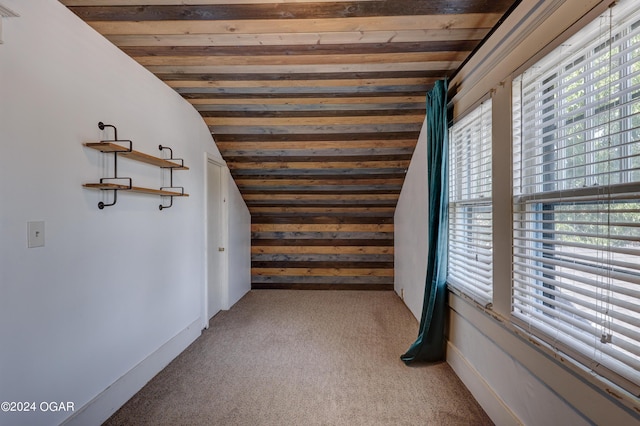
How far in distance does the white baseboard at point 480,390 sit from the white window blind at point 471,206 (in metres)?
0.50

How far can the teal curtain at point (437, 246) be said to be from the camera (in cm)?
229

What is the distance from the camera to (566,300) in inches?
50.0

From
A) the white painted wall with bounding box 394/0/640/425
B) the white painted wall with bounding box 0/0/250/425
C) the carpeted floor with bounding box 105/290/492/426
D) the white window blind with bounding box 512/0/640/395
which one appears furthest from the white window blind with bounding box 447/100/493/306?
the white painted wall with bounding box 0/0/250/425

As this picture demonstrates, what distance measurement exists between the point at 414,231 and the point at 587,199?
2.31m

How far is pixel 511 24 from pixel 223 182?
3.21 metres

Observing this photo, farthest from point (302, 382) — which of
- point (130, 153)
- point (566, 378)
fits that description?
point (130, 153)

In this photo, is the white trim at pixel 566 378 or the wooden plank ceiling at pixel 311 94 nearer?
the white trim at pixel 566 378

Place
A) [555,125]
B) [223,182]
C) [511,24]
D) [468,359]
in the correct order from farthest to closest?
1. [223,182]
2. [468,359]
3. [511,24]
4. [555,125]

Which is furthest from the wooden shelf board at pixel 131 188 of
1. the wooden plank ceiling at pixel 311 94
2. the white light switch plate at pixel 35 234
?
the wooden plank ceiling at pixel 311 94

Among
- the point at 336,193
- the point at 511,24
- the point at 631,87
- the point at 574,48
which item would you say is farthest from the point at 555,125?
the point at 336,193

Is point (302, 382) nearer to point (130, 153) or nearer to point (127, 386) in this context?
point (127, 386)

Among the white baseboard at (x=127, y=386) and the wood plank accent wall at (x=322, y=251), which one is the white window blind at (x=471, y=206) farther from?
the white baseboard at (x=127, y=386)

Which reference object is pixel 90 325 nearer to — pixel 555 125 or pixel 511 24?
pixel 555 125

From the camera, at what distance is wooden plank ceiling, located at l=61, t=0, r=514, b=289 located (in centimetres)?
177
